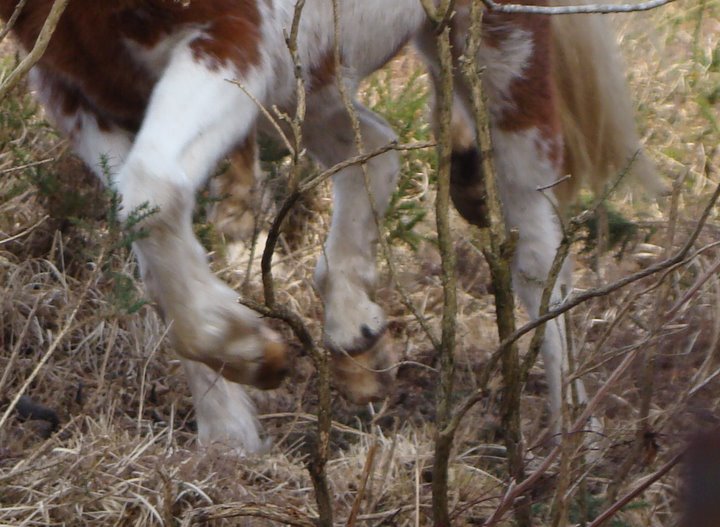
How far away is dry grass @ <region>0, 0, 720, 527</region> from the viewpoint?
2.11 m

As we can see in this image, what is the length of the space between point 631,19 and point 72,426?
8.44 ft

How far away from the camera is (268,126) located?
9.87 feet

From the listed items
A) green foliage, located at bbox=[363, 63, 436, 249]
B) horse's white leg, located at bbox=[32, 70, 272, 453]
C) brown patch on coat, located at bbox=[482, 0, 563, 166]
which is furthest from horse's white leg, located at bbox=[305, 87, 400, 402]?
green foliage, located at bbox=[363, 63, 436, 249]

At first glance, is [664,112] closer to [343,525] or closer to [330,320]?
[330,320]

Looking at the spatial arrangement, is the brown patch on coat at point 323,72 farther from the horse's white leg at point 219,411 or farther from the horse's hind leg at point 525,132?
the horse's white leg at point 219,411

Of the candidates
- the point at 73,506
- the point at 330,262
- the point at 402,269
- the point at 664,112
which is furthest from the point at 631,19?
the point at 73,506

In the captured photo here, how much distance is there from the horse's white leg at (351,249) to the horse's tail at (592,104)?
1.84ft

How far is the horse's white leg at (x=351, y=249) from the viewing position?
287 cm

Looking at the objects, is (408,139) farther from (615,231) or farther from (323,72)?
(323,72)

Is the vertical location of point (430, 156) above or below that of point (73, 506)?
above

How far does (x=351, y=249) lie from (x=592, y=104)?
960 millimetres

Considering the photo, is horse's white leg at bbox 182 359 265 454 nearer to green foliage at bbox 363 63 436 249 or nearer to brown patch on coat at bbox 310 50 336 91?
brown patch on coat at bbox 310 50 336 91

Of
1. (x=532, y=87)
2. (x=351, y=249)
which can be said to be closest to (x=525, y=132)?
(x=532, y=87)

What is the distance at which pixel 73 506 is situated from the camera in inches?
82.7
